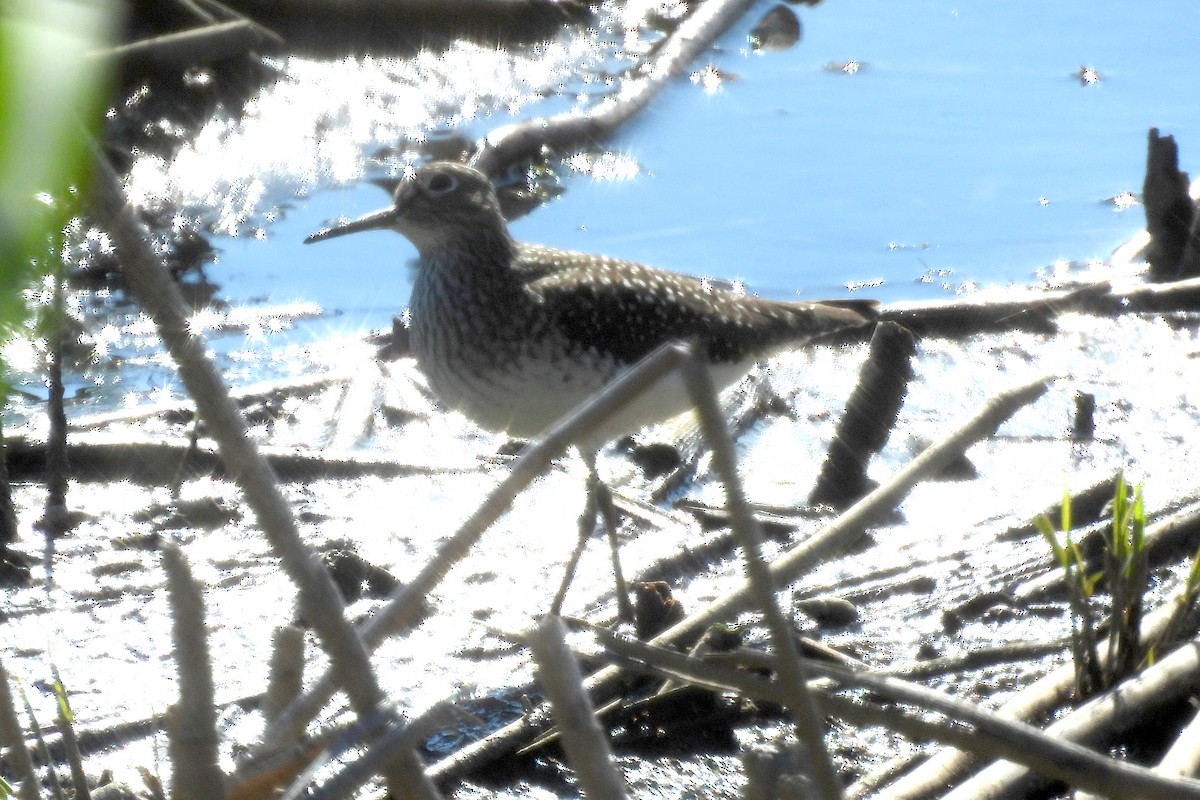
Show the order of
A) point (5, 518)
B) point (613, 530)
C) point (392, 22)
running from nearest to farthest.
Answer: point (5, 518) → point (613, 530) → point (392, 22)

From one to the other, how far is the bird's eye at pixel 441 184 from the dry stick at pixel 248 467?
4.03 metres

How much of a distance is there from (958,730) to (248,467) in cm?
85

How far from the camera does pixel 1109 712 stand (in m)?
2.47

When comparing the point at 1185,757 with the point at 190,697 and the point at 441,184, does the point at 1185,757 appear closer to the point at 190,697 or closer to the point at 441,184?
the point at 190,697

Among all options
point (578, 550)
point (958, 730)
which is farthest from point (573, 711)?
point (578, 550)

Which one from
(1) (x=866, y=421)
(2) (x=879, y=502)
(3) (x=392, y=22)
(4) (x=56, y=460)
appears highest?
(3) (x=392, y=22)

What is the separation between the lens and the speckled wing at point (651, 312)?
466 centimetres

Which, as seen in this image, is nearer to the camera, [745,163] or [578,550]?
[578,550]

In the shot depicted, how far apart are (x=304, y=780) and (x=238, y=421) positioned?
386 mm

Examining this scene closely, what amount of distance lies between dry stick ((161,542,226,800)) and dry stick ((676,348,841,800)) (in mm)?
514

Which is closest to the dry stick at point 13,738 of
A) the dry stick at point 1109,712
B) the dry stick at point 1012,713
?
the dry stick at point 1012,713

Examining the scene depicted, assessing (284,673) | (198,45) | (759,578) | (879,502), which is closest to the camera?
(759,578)

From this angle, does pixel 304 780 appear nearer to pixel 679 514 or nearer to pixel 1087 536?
pixel 1087 536

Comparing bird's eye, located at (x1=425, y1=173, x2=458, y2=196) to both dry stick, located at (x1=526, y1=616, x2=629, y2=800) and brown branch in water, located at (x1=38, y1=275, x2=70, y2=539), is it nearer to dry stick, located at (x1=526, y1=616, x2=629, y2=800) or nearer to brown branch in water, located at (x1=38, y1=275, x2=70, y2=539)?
brown branch in water, located at (x1=38, y1=275, x2=70, y2=539)
